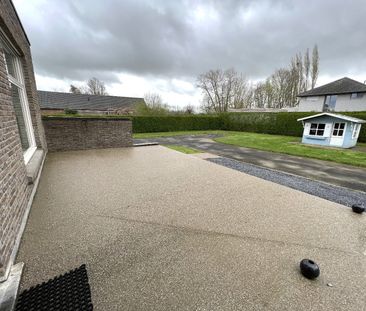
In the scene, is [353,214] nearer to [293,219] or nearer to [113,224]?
[293,219]

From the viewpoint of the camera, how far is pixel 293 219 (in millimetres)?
2699

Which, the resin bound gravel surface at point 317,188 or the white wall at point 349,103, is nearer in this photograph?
the resin bound gravel surface at point 317,188

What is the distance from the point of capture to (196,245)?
6.72ft

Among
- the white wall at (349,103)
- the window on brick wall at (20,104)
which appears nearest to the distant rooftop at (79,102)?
the window on brick wall at (20,104)

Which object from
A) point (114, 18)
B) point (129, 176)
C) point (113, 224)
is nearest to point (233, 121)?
point (114, 18)

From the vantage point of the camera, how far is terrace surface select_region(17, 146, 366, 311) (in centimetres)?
145

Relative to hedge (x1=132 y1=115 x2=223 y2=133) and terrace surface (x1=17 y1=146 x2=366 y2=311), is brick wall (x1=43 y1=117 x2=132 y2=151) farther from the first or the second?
hedge (x1=132 y1=115 x2=223 y2=133)

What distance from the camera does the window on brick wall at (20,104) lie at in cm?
428

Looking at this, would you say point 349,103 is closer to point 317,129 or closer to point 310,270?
point 317,129

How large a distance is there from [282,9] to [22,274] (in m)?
10.9

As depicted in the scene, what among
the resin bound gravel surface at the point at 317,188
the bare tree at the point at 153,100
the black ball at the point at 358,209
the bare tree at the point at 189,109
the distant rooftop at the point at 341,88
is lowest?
the resin bound gravel surface at the point at 317,188

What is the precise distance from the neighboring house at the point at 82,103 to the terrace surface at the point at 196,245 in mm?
21999

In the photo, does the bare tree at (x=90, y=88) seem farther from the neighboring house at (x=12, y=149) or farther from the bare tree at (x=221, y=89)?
the neighboring house at (x=12, y=149)

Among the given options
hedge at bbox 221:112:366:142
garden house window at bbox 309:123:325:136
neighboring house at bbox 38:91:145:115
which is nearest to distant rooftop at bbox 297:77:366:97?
hedge at bbox 221:112:366:142
